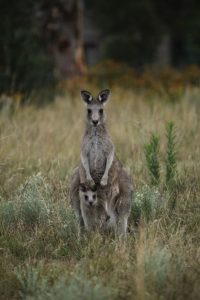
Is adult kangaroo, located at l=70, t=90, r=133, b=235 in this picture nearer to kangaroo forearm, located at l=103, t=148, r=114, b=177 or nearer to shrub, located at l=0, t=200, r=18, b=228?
kangaroo forearm, located at l=103, t=148, r=114, b=177

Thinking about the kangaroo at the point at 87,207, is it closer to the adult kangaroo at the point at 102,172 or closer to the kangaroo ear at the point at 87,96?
the adult kangaroo at the point at 102,172

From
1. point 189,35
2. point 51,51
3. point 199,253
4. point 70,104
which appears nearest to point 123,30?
point 189,35

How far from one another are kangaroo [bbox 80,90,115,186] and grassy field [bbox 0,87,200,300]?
50 centimetres

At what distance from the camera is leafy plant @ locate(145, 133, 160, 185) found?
898 cm

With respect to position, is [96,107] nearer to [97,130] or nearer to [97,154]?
[97,130]

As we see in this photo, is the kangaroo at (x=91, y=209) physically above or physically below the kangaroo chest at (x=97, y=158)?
below

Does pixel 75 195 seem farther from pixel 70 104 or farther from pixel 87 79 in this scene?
pixel 87 79

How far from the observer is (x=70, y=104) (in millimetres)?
15750

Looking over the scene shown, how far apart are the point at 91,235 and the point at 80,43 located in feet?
41.5

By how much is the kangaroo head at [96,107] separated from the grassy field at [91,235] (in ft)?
2.95

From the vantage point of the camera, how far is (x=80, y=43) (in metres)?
20.2

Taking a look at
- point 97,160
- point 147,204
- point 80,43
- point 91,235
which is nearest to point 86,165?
point 97,160

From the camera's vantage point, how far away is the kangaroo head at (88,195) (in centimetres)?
819

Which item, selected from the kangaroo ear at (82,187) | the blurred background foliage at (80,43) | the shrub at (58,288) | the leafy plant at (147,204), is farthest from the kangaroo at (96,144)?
the blurred background foliage at (80,43)
